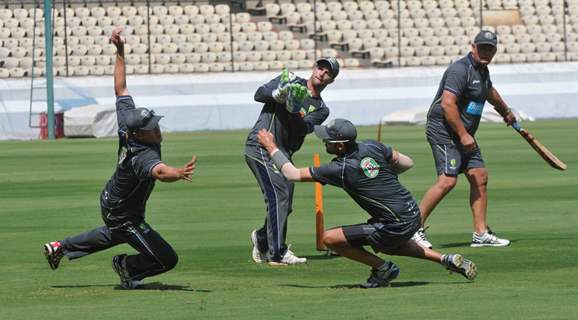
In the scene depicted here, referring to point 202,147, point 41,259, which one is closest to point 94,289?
point 41,259

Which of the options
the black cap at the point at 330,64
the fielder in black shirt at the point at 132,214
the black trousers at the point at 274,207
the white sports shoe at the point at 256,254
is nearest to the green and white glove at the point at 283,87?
the black cap at the point at 330,64

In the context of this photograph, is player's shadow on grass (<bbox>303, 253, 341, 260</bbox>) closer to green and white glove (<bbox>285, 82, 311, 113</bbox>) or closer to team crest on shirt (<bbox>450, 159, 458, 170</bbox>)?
green and white glove (<bbox>285, 82, 311, 113</bbox>)

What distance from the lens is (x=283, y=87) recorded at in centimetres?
1253

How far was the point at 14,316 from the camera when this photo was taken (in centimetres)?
962

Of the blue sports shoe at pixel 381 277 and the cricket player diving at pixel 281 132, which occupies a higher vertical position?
the cricket player diving at pixel 281 132

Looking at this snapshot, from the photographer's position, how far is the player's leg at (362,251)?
1088cm

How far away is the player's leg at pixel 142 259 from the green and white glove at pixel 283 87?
6.46 ft

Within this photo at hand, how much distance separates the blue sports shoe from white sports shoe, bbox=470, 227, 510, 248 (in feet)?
9.53

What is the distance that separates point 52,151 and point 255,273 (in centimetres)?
2219

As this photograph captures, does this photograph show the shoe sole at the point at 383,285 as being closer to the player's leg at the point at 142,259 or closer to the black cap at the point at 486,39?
the player's leg at the point at 142,259

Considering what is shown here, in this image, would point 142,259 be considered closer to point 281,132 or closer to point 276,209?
point 276,209

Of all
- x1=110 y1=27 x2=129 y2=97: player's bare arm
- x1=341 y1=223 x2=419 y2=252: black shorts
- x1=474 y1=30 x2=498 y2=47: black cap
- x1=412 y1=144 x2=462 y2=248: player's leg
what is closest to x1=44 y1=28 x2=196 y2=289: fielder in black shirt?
x1=110 y1=27 x2=129 y2=97: player's bare arm

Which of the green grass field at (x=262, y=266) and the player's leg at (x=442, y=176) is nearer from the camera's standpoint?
the green grass field at (x=262, y=266)

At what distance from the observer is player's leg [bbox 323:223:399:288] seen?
10.9 m
